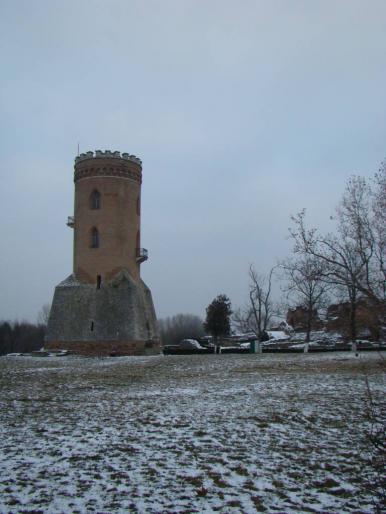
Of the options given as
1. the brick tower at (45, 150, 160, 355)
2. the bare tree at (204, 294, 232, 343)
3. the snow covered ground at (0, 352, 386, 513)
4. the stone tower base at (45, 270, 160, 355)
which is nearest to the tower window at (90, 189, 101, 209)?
the brick tower at (45, 150, 160, 355)

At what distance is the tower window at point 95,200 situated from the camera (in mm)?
Answer: 37656

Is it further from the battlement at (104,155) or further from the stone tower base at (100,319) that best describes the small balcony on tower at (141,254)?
the battlement at (104,155)

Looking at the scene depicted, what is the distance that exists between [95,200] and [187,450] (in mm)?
31818

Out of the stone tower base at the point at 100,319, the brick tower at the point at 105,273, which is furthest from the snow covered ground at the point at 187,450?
the brick tower at the point at 105,273

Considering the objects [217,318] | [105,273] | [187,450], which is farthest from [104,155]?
[187,450]

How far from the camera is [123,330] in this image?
35344 millimetres

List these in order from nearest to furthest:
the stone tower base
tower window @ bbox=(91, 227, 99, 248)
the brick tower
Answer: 1. the stone tower base
2. the brick tower
3. tower window @ bbox=(91, 227, 99, 248)

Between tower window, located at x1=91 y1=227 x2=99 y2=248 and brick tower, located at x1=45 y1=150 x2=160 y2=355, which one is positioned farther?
tower window, located at x1=91 y1=227 x2=99 y2=248

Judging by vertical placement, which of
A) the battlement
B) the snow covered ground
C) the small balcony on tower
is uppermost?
the battlement

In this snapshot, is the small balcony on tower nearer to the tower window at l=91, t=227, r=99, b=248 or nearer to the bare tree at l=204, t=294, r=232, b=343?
the tower window at l=91, t=227, r=99, b=248

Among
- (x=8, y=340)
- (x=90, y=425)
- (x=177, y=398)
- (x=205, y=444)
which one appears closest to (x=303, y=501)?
(x=205, y=444)

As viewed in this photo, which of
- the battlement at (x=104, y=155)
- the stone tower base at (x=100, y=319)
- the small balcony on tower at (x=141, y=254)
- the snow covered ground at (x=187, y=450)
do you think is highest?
the battlement at (x=104, y=155)

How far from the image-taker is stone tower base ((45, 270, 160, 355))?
35.2 metres

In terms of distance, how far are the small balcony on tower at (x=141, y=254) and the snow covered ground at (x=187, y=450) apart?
2469cm
